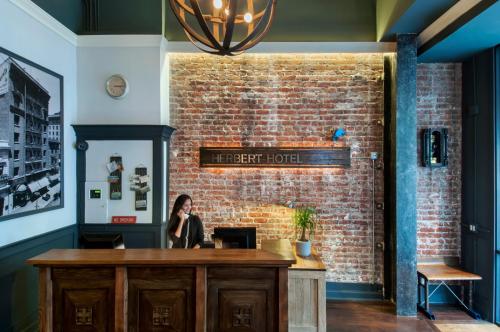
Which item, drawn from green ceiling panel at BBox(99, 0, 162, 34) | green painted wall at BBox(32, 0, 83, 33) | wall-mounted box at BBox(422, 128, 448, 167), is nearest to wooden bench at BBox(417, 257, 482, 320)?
wall-mounted box at BBox(422, 128, 448, 167)

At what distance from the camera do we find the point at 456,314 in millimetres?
4543

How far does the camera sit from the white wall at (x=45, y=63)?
11.0 feet

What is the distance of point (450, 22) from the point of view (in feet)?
12.6

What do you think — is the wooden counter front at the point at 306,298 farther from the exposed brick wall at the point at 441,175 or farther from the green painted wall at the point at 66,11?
the green painted wall at the point at 66,11

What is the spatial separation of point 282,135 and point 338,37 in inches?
64.4

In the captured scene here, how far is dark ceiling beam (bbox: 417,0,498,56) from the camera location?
11.1 feet

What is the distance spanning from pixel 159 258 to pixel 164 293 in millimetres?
258

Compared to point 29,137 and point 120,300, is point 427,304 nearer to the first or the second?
point 120,300

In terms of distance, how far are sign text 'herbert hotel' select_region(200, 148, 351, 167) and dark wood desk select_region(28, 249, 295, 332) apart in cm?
250

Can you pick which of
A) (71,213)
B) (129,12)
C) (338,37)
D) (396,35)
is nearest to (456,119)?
(396,35)

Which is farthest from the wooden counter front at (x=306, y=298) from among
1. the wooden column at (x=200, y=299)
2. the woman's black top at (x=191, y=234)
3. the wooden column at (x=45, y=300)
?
the wooden column at (x=45, y=300)

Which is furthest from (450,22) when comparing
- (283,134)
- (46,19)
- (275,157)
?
(46,19)

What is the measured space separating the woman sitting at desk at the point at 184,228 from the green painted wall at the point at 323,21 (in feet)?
8.71

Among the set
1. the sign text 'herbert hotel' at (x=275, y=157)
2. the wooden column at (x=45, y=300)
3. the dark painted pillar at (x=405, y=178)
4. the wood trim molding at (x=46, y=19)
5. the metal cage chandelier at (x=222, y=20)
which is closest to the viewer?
the metal cage chandelier at (x=222, y=20)
